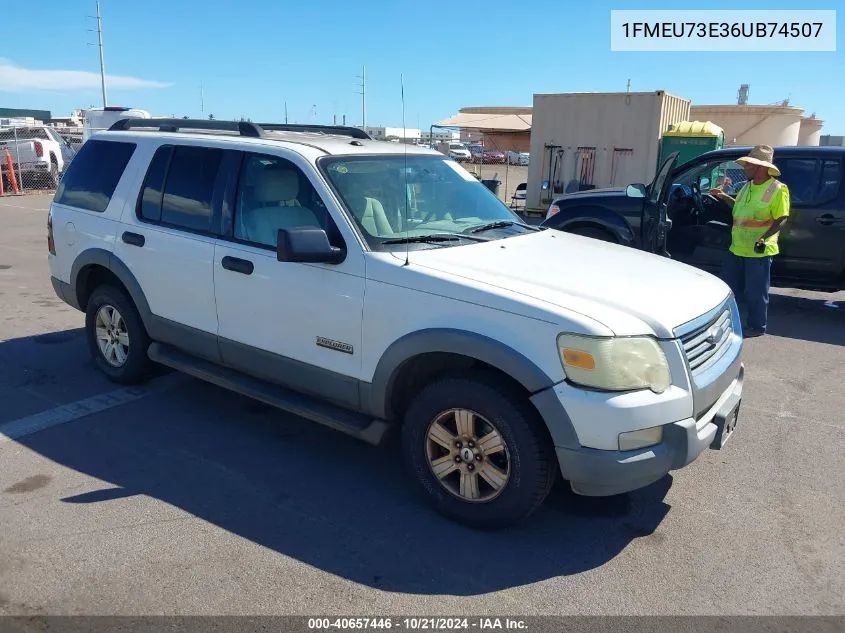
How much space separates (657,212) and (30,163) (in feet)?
63.8

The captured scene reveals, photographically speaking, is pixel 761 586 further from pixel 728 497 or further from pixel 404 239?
pixel 404 239

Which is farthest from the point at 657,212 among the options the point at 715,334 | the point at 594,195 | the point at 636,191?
the point at 715,334

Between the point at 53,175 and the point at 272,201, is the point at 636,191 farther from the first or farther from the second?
the point at 53,175

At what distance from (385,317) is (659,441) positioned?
55.5 inches

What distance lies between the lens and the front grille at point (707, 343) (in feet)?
10.7

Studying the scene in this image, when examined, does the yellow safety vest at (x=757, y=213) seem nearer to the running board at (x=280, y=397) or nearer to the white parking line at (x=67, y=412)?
the running board at (x=280, y=397)

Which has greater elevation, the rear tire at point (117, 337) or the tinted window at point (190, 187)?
the tinted window at point (190, 187)

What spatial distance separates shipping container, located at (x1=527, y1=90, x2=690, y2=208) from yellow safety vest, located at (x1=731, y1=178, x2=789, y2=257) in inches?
300

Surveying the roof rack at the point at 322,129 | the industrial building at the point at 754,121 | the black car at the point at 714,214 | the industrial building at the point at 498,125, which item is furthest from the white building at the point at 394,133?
the industrial building at the point at 754,121

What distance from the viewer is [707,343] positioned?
3443 mm

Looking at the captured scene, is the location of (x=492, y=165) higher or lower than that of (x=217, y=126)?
lower

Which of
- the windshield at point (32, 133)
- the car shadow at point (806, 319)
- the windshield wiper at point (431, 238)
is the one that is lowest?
the car shadow at point (806, 319)

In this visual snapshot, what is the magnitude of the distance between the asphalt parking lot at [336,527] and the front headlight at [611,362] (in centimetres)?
87

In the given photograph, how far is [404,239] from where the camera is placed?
3.82 m
